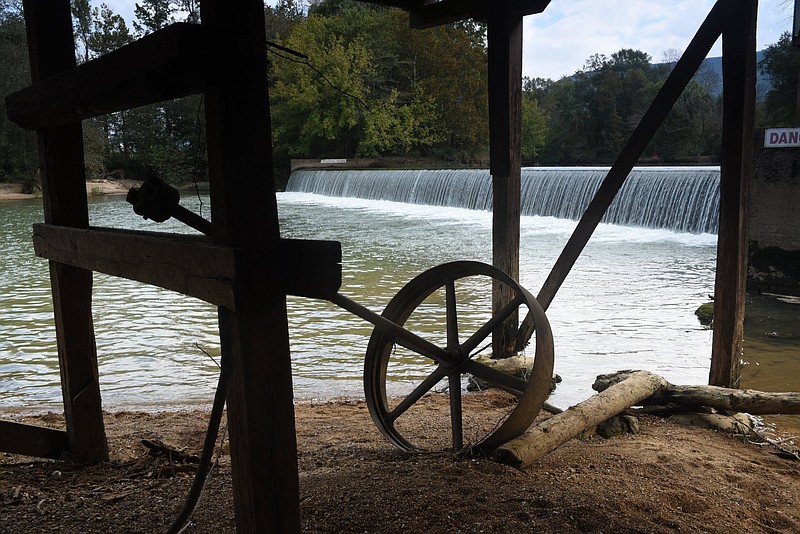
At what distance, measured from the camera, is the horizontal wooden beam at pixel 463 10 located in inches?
229

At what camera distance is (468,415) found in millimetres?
5457

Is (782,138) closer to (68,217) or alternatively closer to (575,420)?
(575,420)

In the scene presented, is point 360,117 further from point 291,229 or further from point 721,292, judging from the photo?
point 721,292

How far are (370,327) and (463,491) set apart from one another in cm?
578

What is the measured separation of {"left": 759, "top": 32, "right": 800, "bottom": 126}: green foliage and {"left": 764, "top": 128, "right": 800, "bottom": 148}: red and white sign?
68.1ft

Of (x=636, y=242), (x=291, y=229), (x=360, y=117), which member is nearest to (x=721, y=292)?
(x=636, y=242)

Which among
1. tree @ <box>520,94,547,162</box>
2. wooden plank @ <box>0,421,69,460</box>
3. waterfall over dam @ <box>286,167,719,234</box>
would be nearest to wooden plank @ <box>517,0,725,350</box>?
wooden plank @ <box>0,421,69,460</box>

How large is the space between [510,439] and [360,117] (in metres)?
41.6

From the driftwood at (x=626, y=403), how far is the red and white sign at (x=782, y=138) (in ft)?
20.2

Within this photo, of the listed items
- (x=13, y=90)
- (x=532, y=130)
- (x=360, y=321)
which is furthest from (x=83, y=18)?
(x=360, y=321)

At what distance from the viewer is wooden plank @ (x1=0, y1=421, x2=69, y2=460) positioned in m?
3.79

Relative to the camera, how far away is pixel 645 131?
17.8 ft

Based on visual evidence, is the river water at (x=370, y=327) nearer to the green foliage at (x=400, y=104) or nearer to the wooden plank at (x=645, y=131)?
the wooden plank at (x=645, y=131)

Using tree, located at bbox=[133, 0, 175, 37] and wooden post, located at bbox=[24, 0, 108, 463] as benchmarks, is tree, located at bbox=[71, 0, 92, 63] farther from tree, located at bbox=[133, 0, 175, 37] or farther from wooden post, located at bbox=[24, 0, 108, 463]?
wooden post, located at bbox=[24, 0, 108, 463]
